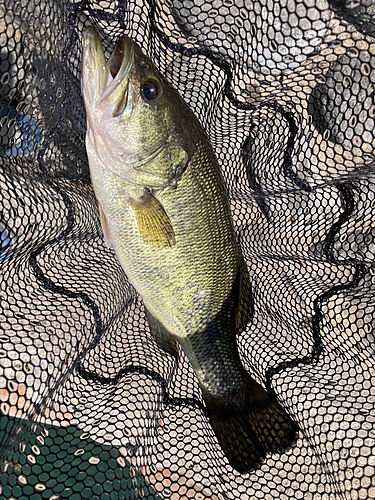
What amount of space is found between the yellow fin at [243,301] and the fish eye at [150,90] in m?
0.97

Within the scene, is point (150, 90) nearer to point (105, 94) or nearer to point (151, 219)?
point (105, 94)

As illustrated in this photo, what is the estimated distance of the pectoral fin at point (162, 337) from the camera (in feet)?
6.99

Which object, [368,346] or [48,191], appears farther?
[368,346]

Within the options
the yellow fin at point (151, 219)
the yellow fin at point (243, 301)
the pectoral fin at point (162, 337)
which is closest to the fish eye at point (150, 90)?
the yellow fin at point (151, 219)

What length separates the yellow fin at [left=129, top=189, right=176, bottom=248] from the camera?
1800mm

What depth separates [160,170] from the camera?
1.80 metres

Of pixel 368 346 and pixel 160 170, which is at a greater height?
pixel 160 170

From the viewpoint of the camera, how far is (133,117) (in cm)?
171

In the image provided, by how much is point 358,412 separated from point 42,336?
1822mm

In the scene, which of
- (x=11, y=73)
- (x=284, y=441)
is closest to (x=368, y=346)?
(x=284, y=441)

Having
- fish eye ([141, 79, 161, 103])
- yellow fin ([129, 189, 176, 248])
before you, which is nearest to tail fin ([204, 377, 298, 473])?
Result: yellow fin ([129, 189, 176, 248])

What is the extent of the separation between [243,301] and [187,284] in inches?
13.6

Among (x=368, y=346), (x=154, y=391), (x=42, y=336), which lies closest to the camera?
(x=42, y=336)

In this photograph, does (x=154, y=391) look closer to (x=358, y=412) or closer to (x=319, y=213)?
(x=358, y=412)
